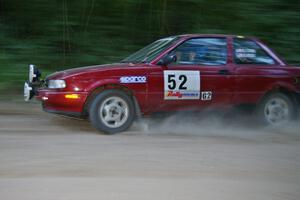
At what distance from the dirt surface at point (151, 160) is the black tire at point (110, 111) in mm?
194

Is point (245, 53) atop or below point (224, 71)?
atop

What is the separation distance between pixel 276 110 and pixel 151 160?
11.1 feet

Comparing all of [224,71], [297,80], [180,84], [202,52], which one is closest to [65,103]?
[180,84]

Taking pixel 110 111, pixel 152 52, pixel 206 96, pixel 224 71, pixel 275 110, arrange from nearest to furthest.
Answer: pixel 110 111
pixel 206 96
pixel 224 71
pixel 152 52
pixel 275 110

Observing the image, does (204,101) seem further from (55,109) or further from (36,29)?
(36,29)

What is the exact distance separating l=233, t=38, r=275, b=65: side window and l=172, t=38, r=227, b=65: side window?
23 centimetres

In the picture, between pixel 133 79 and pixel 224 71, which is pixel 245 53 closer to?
pixel 224 71

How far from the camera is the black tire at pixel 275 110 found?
940 centimetres

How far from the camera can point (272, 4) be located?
14.4m

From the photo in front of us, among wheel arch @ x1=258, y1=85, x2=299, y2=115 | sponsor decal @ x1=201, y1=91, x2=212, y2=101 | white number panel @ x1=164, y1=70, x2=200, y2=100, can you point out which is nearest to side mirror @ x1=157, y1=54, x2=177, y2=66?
white number panel @ x1=164, y1=70, x2=200, y2=100

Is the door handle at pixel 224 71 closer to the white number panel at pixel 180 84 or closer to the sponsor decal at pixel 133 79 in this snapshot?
the white number panel at pixel 180 84

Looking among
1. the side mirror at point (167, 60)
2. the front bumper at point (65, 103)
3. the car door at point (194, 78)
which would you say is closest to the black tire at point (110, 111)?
the front bumper at point (65, 103)

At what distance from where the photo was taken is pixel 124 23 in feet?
47.4

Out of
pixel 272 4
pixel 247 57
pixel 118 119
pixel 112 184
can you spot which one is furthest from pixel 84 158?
pixel 272 4
